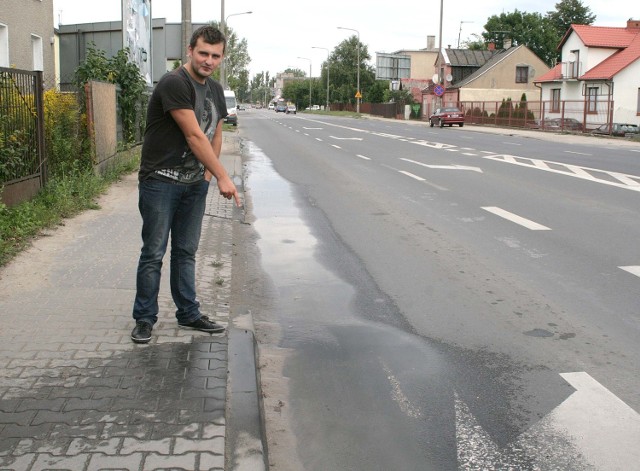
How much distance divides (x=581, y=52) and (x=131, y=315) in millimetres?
53483

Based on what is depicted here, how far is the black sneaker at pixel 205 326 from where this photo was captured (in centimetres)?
501

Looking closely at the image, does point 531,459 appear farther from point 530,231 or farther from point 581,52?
point 581,52

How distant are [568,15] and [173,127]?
95.8 metres

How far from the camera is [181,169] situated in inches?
189

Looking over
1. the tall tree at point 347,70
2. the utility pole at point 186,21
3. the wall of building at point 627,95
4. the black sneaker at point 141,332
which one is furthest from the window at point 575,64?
the tall tree at point 347,70

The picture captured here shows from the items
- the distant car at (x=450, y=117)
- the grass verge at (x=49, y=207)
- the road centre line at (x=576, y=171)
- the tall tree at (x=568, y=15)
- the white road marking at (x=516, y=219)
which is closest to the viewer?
the grass verge at (x=49, y=207)

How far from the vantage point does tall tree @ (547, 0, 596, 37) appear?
3588 inches

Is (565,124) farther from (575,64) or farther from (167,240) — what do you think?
(167,240)

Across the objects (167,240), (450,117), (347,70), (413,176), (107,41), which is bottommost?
(413,176)

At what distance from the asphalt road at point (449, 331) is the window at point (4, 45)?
10.5 m

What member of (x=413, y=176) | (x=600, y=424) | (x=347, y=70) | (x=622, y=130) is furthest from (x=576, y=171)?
(x=347, y=70)

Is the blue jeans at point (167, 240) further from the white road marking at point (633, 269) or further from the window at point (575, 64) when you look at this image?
the window at point (575, 64)

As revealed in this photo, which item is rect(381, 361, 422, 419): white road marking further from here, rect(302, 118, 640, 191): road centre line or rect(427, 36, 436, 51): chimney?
rect(427, 36, 436, 51): chimney

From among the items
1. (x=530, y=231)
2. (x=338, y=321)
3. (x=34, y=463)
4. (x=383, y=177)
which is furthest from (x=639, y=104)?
(x=34, y=463)
